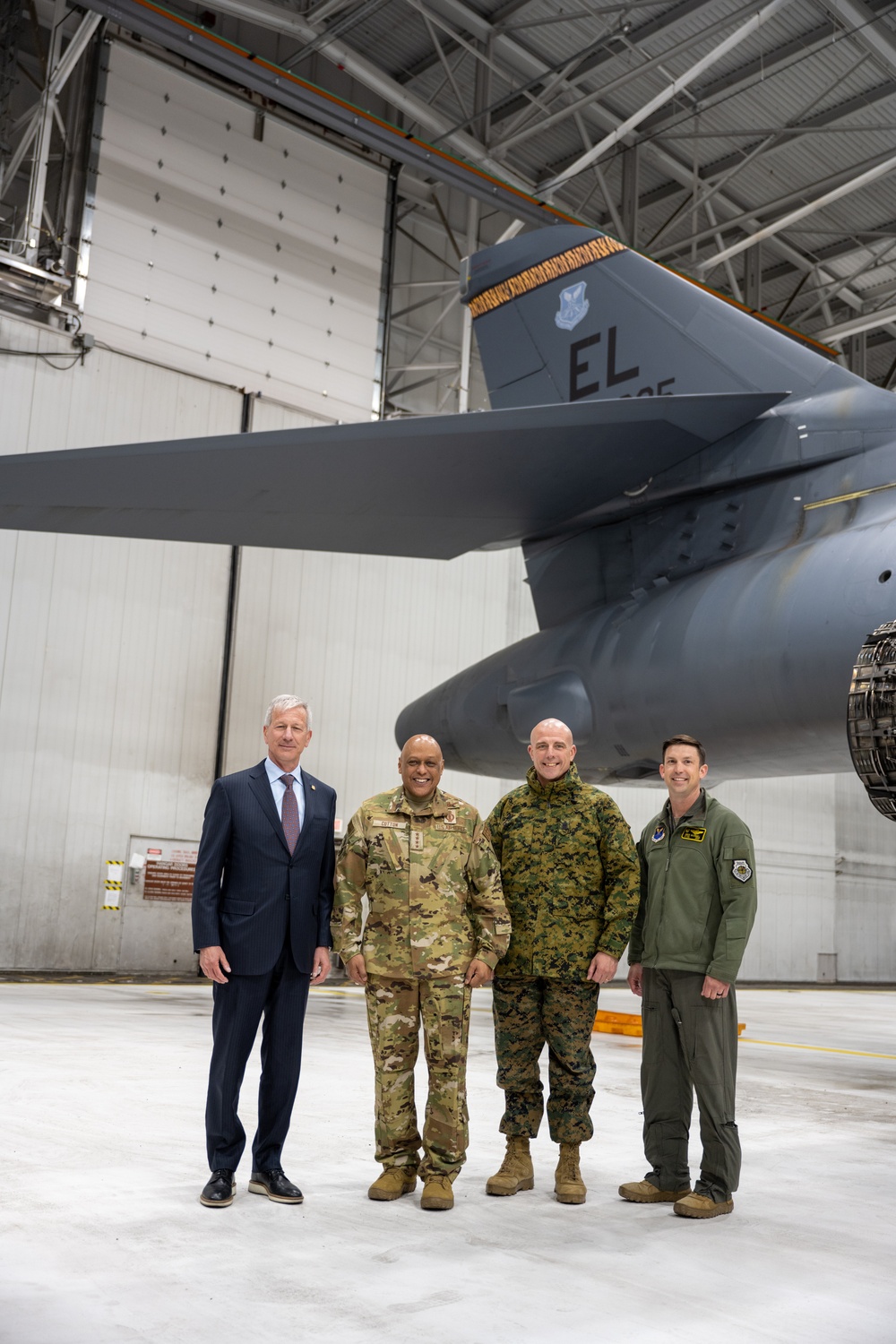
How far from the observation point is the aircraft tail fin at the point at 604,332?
769 centimetres

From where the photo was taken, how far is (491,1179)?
4.14 metres

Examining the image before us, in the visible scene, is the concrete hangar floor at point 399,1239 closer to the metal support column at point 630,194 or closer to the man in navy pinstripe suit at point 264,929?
the man in navy pinstripe suit at point 264,929

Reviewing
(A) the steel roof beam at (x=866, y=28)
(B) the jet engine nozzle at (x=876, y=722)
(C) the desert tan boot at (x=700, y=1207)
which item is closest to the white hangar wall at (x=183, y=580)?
(A) the steel roof beam at (x=866, y=28)

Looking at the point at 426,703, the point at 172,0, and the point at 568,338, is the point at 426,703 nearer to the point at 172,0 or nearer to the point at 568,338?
the point at 568,338

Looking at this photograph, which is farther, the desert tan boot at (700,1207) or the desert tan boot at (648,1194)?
the desert tan boot at (648,1194)

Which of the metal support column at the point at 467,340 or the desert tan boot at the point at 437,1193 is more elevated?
the metal support column at the point at 467,340

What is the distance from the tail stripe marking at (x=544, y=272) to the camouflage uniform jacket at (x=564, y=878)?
5412 mm

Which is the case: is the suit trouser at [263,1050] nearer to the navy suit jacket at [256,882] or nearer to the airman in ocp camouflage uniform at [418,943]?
the navy suit jacket at [256,882]

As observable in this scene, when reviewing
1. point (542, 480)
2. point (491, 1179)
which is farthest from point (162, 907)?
point (491, 1179)

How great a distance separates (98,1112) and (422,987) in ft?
6.67

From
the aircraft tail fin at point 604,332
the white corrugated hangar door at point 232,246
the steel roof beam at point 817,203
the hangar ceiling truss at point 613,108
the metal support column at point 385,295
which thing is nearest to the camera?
Result: the aircraft tail fin at point 604,332

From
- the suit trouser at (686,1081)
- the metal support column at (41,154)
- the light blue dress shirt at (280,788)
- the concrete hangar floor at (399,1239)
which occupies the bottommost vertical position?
the concrete hangar floor at (399,1239)

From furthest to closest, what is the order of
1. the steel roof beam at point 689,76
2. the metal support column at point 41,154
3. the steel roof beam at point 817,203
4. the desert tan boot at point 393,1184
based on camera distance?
the steel roof beam at point 817,203
the metal support column at point 41,154
the steel roof beam at point 689,76
the desert tan boot at point 393,1184

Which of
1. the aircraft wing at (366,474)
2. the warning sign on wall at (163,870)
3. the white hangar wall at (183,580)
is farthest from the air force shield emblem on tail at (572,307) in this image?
the warning sign on wall at (163,870)
